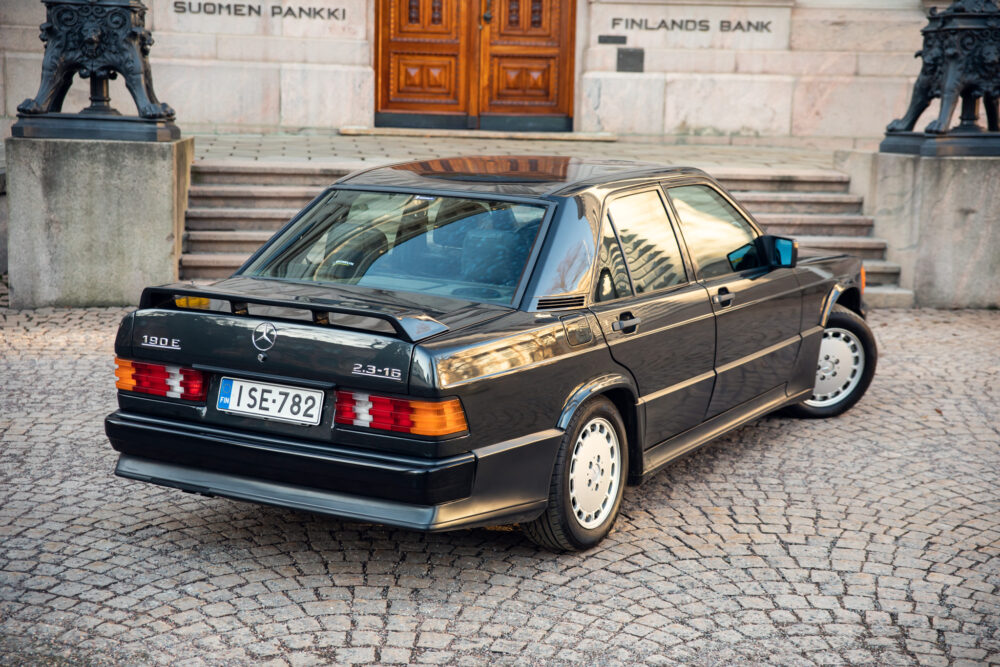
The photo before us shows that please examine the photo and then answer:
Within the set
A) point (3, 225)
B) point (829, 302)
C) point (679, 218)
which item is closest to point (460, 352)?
point (679, 218)

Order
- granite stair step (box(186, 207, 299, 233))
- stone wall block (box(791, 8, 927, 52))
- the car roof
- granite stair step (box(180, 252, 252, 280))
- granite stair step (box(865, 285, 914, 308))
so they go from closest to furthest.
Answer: the car roof
granite stair step (box(180, 252, 252, 280))
granite stair step (box(186, 207, 299, 233))
granite stair step (box(865, 285, 914, 308))
stone wall block (box(791, 8, 927, 52))

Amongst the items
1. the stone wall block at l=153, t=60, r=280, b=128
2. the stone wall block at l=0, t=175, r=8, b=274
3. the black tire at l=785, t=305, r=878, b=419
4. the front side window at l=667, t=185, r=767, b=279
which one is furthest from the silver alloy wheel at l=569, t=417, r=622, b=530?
the stone wall block at l=153, t=60, r=280, b=128

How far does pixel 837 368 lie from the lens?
684 centimetres

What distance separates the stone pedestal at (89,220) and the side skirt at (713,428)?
17.6 feet

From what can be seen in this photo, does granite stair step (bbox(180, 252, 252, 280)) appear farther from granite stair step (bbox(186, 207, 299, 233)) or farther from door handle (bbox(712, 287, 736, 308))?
door handle (bbox(712, 287, 736, 308))

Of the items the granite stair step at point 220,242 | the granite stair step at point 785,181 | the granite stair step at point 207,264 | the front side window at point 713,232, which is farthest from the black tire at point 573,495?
the granite stair step at point 785,181

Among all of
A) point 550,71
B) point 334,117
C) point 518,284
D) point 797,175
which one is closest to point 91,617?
point 518,284

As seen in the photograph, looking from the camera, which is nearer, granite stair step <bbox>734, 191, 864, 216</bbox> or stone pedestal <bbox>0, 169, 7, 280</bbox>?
stone pedestal <bbox>0, 169, 7, 280</bbox>

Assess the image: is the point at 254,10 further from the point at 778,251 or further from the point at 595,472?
the point at 595,472

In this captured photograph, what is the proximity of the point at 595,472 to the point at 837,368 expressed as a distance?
9.23ft

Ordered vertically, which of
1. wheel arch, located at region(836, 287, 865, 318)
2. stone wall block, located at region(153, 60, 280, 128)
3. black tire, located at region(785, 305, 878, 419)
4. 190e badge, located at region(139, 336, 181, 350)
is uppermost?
stone wall block, located at region(153, 60, 280, 128)

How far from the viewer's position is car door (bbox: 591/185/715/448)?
4.71m

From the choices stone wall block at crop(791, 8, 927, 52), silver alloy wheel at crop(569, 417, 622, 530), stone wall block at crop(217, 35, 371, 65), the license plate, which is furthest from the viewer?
stone wall block at crop(791, 8, 927, 52)

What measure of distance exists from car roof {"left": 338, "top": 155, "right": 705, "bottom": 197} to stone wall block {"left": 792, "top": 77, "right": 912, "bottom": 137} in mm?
11279
